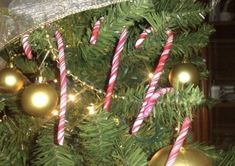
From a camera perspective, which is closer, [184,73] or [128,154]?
[128,154]

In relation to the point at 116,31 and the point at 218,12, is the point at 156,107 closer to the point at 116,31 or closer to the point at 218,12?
→ the point at 116,31

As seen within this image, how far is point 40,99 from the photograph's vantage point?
488 mm

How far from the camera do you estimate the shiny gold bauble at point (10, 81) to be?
591mm

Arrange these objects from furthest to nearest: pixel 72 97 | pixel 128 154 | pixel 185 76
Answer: pixel 185 76 → pixel 72 97 → pixel 128 154

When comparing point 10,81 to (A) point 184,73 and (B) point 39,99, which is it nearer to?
(B) point 39,99

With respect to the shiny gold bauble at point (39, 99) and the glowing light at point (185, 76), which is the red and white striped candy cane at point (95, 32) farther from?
the glowing light at point (185, 76)

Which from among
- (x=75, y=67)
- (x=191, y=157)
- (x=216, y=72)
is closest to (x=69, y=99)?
(x=75, y=67)

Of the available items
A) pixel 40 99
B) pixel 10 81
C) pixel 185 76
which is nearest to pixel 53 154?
pixel 40 99

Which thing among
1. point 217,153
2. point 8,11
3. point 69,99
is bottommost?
point 217,153

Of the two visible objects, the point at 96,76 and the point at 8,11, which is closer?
the point at 8,11

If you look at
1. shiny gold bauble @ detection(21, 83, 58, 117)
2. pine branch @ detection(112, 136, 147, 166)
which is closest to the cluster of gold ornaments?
shiny gold bauble @ detection(21, 83, 58, 117)

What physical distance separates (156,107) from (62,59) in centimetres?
14

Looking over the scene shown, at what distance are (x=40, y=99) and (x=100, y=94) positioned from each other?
0.35 ft

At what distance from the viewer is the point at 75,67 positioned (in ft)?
1.86
